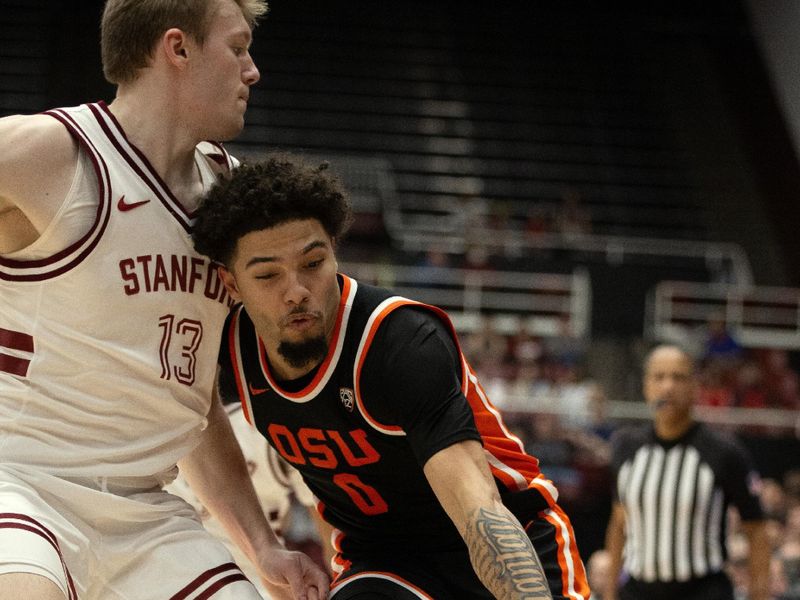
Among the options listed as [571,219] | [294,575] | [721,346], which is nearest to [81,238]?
[294,575]

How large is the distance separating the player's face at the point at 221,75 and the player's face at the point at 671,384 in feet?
14.7

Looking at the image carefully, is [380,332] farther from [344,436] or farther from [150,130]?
[150,130]

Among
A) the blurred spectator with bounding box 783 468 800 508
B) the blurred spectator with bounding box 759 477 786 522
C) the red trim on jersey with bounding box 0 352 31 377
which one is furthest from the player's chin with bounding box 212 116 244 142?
the blurred spectator with bounding box 783 468 800 508

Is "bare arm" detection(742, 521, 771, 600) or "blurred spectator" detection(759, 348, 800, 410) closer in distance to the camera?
"bare arm" detection(742, 521, 771, 600)

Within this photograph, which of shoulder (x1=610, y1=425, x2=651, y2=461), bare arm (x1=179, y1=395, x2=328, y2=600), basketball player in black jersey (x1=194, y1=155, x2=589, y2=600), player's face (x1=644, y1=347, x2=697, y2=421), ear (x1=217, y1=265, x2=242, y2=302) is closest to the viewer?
basketball player in black jersey (x1=194, y1=155, x2=589, y2=600)

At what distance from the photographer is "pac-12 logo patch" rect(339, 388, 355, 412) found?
10.4 feet

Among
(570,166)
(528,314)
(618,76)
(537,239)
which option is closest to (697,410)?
(528,314)

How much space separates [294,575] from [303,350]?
30.3 inches

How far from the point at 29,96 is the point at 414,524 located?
16645 millimetres

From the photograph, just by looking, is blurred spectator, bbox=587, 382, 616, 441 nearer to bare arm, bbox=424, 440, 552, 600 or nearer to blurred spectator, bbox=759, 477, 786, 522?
blurred spectator, bbox=759, 477, 786, 522

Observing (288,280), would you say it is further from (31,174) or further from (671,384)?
(671,384)

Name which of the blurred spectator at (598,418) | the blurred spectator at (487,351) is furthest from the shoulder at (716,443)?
the blurred spectator at (487,351)

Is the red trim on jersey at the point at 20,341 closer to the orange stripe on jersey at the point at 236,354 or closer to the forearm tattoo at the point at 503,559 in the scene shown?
the orange stripe on jersey at the point at 236,354

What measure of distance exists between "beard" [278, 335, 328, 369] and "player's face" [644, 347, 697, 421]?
4.49 m
